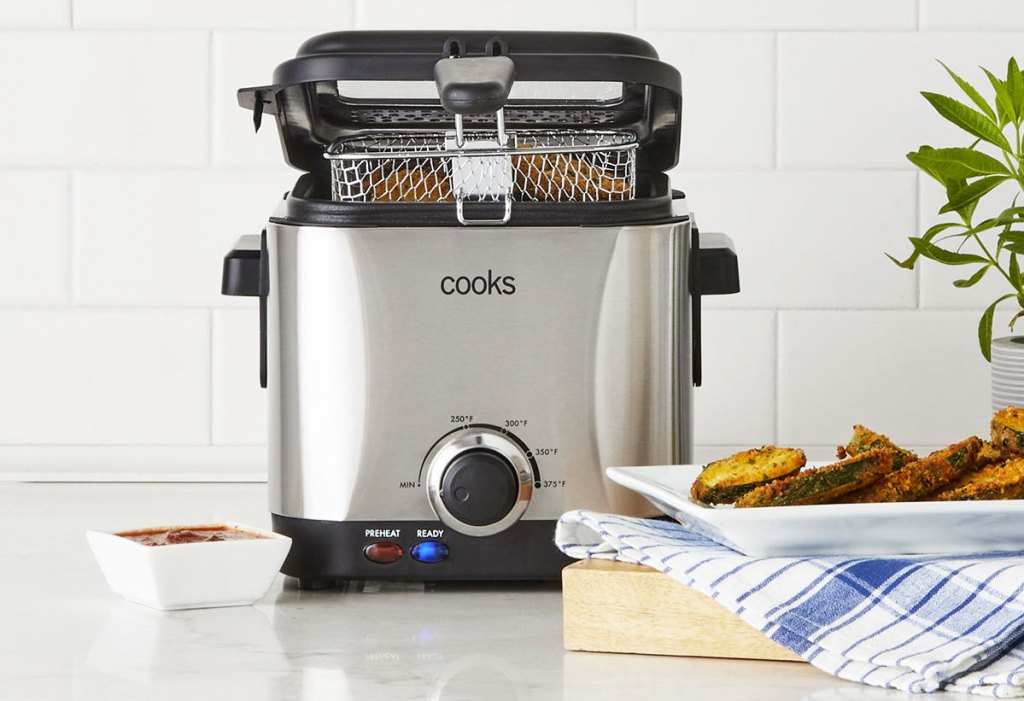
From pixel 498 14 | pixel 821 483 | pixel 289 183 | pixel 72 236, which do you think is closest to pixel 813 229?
pixel 498 14

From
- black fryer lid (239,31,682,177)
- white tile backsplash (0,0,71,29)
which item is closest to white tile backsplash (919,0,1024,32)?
black fryer lid (239,31,682,177)

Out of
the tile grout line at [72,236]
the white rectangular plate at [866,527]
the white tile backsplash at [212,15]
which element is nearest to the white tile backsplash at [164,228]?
the tile grout line at [72,236]

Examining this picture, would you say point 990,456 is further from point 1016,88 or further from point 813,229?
point 813,229

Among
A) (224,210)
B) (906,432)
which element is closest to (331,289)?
(224,210)

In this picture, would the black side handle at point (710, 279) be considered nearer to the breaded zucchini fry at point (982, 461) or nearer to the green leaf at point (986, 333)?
the breaded zucchini fry at point (982, 461)

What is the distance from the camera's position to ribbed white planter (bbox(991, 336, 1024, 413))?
1.03 m

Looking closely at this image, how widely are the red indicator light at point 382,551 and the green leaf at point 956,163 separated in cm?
Answer: 54

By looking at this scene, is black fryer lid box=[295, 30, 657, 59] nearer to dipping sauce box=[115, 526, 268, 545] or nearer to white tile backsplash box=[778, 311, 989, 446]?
dipping sauce box=[115, 526, 268, 545]

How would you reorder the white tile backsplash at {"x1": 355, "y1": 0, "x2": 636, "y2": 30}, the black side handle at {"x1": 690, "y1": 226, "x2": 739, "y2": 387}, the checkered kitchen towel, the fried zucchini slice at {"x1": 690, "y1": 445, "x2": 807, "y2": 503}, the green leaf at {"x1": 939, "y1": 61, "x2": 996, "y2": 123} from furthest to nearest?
the white tile backsplash at {"x1": 355, "y1": 0, "x2": 636, "y2": 30} → the green leaf at {"x1": 939, "y1": 61, "x2": 996, "y2": 123} → the black side handle at {"x1": 690, "y1": 226, "x2": 739, "y2": 387} → the fried zucchini slice at {"x1": 690, "y1": 445, "x2": 807, "y2": 503} → the checkered kitchen towel

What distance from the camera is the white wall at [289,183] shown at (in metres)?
1.29

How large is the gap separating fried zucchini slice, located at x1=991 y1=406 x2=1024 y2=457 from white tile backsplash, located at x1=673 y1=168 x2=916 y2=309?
1.79 feet

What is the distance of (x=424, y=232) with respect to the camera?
31.2 inches

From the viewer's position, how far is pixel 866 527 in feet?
2.24

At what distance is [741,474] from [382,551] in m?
0.23
